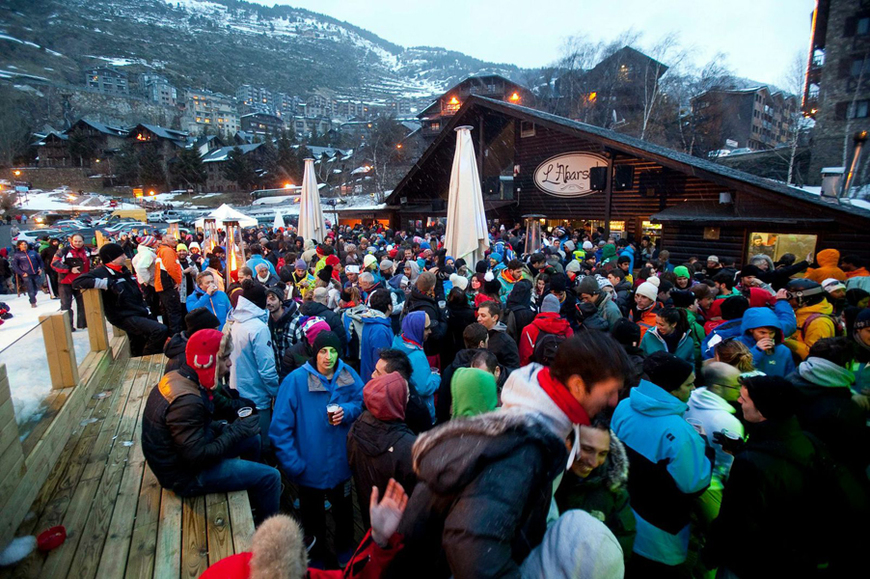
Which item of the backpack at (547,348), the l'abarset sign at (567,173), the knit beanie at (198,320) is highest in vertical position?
the l'abarset sign at (567,173)

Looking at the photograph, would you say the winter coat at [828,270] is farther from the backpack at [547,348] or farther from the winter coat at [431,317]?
the winter coat at [431,317]

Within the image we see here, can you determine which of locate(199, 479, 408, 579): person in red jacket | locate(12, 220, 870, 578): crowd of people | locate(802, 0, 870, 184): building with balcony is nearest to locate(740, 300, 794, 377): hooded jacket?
locate(12, 220, 870, 578): crowd of people

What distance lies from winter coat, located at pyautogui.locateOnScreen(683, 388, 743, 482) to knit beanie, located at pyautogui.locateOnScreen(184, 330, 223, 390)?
3108 mm

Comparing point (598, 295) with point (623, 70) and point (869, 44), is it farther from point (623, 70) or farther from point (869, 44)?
point (623, 70)

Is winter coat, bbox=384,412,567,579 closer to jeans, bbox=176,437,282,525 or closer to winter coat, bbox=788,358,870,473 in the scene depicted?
jeans, bbox=176,437,282,525

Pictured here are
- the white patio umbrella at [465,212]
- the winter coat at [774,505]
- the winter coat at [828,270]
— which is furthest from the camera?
the white patio umbrella at [465,212]

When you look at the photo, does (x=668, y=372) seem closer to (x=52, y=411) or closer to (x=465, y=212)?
(x=52, y=411)

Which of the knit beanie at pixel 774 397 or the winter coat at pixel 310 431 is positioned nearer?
the knit beanie at pixel 774 397

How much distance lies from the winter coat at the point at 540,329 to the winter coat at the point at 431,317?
85cm

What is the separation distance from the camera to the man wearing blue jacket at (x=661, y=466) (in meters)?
2.16

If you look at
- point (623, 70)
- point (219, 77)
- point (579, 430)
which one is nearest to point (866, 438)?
point (579, 430)

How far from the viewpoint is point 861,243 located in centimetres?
910

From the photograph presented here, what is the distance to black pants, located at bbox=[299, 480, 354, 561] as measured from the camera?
3135 mm

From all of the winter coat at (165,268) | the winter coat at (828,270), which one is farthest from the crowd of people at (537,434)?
the winter coat at (828,270)
